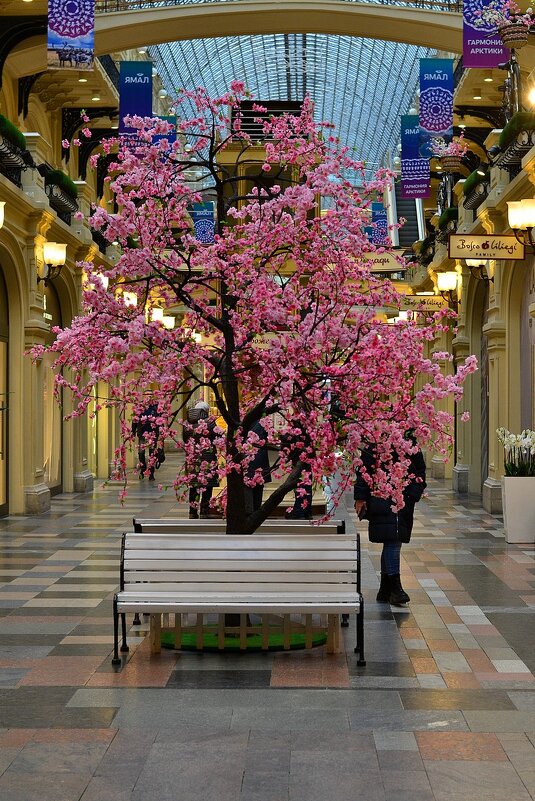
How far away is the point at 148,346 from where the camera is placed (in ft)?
26.3

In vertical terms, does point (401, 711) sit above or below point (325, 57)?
below

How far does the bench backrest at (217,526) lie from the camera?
28.9 ft

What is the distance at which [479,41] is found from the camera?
14.4m

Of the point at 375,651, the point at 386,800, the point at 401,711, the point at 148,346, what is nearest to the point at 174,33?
the point at 148,346

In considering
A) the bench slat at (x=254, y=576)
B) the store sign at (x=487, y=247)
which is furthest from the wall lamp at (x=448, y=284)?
the bench slat at (x=254, y=576)

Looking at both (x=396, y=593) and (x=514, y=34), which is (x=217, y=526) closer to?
(x=396, y=593)

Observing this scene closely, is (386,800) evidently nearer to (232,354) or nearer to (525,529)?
(232,354)

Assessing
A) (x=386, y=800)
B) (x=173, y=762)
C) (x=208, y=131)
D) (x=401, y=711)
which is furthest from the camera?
(x=208, y=131)

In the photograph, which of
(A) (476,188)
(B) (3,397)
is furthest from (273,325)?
(A) (476,188)

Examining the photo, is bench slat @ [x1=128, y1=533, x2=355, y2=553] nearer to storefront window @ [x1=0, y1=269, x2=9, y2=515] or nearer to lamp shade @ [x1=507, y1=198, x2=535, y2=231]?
lamp shade @ [x1=507, y1=198, x2=535, y2=231]

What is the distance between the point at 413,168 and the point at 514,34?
998cm

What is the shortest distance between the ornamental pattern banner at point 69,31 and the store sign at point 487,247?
521cm

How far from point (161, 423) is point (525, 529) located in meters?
7.62

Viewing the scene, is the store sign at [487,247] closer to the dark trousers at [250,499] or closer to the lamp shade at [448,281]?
the dark trousers at [250,499]
